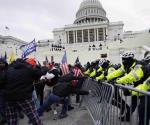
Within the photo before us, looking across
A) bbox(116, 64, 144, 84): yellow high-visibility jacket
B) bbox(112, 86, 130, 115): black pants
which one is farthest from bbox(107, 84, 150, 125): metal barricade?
bbox(116, 64, 144, 84): yellow high-visibility jacket

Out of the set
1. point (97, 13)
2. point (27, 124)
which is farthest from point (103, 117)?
point (97, 13)

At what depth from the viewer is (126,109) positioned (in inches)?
154

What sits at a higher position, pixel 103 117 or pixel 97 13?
pixel 97 13

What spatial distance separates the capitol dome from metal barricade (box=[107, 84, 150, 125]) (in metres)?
83.5

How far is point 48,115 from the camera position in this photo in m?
7.00

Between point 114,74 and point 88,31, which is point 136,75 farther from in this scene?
point 88,31

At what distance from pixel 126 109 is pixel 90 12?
3327 inches

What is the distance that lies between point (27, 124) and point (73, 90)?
1.54 m

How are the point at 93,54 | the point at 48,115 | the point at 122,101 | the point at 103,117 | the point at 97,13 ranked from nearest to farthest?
the point at 122,101 < the point at 103,117 < the point at 48,115 < the point at 93,54 < the point at 97,13

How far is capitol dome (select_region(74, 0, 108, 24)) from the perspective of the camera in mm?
86244

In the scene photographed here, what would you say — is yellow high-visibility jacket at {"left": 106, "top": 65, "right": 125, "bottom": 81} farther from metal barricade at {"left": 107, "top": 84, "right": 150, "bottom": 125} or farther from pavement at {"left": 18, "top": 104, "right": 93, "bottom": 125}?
pavement at {"left": 18, "top": 104, "right": 93, "bottom": 125}

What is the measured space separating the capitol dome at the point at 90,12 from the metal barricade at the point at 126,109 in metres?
83.5

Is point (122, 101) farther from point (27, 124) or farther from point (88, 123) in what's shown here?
point (27, 124)

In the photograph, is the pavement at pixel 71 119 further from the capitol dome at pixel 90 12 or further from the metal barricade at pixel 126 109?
the capitol dome at pixel 90 12
